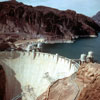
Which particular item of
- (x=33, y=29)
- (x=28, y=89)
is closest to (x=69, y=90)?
(x=28, y=89)

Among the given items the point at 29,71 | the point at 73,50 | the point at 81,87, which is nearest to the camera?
the point at 81,87

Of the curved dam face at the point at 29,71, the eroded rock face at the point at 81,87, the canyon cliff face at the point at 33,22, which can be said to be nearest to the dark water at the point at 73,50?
the canyon cliff face at the point at 33,22

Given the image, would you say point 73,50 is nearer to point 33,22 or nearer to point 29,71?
point 29,71

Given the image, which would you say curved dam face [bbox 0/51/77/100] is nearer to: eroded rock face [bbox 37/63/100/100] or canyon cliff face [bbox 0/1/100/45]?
eroded rock face [bbox 37/63/100/100]

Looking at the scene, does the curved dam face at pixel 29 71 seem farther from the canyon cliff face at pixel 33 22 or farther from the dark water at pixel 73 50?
the canyon cliff face at pixel 33 22

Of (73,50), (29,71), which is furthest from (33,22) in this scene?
(29,71)

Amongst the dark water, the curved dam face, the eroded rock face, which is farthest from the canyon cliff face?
the eroded rock face

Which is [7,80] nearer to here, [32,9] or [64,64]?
[64,64]

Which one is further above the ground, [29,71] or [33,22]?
[33,22]
